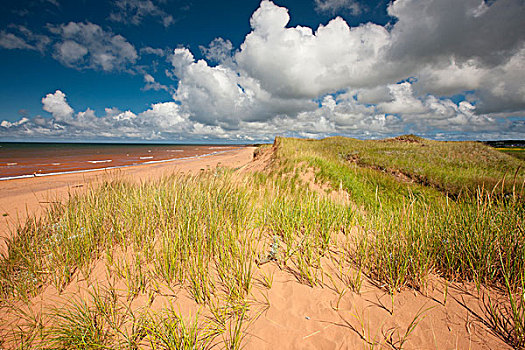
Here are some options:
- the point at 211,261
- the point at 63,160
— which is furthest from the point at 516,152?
the point at 63,160

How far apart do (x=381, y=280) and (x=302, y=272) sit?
1.24m

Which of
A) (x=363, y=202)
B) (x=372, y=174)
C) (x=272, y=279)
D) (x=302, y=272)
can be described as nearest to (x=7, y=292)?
(x=272, y=279)

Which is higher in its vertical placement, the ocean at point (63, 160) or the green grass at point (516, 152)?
the ocean at point (63, 160)

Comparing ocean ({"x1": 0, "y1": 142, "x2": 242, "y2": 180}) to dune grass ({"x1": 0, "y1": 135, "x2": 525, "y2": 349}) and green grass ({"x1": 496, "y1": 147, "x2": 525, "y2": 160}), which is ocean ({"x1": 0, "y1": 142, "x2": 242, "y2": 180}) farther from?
green grass ({"x1": 496, "y1": 147, "x2": 525, "y2": 160})

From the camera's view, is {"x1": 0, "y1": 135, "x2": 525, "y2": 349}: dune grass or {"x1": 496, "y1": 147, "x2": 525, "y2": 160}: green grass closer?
{"x1": 0, "y1": 135, "x2": 525, "y2": 349}: dune grass

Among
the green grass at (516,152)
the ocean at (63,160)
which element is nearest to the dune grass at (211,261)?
the ocean at (63,160)

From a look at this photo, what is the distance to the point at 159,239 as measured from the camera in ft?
12.8

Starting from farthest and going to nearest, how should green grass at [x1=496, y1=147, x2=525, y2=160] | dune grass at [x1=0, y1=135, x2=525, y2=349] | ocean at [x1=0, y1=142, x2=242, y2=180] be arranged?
green grass at [x1=496, y1=147, x2=525, y2=160]
ocean at [x1=0, y1=142, x2=242, y2=180]
dune grass at [x1=0, y1=135, x2=525, y2=349]

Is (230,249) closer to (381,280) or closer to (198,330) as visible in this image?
(198,330)

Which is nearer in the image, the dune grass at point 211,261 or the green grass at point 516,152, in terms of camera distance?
the dune grass at point 211,261

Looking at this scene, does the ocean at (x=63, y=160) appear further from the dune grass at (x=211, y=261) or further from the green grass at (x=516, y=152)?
the green grass at (x=516, y=152)

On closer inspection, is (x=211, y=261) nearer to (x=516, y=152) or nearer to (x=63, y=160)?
(x=63, y=160)

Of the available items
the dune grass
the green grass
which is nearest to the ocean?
the dune grass

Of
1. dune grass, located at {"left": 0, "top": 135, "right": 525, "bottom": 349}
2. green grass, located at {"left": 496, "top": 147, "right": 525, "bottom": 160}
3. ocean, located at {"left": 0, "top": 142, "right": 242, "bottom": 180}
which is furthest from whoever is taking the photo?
green grass, located at {"left": 496, "top": 147, "right": 525, "bottom": 160}
